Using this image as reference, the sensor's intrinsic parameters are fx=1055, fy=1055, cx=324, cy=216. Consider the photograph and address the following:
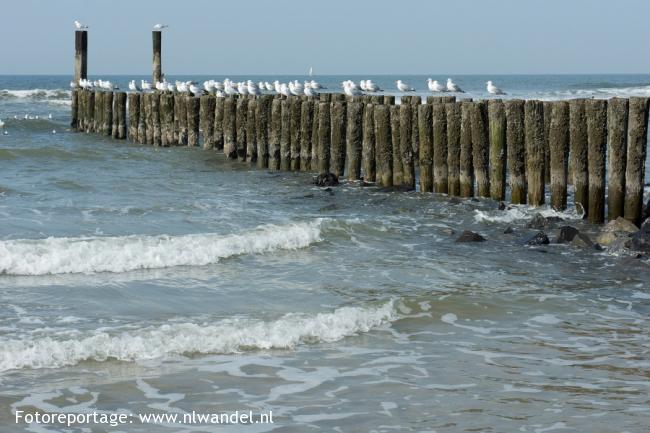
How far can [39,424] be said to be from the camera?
586cm

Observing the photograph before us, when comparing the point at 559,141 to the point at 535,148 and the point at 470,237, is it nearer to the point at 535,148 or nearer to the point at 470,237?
the point at 535,148

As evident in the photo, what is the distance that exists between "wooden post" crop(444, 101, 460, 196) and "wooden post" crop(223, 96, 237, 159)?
6.52 metres

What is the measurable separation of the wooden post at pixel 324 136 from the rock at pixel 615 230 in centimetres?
652

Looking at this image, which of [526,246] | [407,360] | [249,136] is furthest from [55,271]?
[249,136]

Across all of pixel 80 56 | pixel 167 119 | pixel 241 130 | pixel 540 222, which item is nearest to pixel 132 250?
pixel 540 222

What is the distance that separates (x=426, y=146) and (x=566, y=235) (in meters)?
4.02

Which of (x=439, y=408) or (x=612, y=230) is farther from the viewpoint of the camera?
(x=612, y=230)

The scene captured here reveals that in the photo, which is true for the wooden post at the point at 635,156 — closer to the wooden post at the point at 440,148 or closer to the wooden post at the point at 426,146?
the wooden post at the point at 440,148

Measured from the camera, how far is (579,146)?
13.1 meters

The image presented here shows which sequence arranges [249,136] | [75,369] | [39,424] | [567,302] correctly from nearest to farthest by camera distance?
[39,424], [75,369], [567,302], [249,136]

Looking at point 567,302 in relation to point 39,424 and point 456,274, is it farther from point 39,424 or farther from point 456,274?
point 39,424

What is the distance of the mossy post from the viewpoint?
17250 millimetres

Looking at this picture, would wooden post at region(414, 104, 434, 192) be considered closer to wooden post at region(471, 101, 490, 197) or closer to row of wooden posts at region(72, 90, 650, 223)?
row of wooden posts at region(72, 90, 650, 223)

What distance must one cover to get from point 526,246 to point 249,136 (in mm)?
9178
